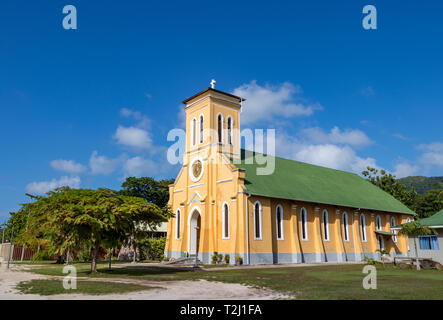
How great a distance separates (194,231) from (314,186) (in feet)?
44.5

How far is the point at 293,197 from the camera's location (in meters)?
33.5

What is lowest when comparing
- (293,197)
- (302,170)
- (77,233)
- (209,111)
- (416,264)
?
(416,264)

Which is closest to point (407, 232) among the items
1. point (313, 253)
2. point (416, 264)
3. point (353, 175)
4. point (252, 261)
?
point (416, 264)

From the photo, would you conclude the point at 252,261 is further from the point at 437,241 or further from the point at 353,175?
the point at 353,175

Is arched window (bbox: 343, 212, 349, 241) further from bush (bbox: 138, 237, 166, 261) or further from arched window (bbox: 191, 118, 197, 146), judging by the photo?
bush (bbox: 138, 237, 166, 261)

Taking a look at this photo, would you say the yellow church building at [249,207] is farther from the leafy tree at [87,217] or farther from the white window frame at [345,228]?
the leafy tree at [87,217]

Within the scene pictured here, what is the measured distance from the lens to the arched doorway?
1373 inches

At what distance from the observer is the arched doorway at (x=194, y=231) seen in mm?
34881

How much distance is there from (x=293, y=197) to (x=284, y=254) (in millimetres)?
5182

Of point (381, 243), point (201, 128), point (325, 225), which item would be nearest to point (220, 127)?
point (201, 128)

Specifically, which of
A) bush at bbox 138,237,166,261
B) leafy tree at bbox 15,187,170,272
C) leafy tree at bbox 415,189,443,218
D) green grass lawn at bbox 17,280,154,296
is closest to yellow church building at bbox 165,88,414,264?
bush at bbox 138,237,166,261

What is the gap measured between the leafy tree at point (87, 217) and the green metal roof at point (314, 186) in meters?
13.5

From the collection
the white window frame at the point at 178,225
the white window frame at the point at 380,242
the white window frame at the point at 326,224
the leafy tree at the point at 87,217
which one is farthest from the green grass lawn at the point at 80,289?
the white window frame at the point at 380,242

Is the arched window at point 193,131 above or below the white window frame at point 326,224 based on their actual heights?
above
